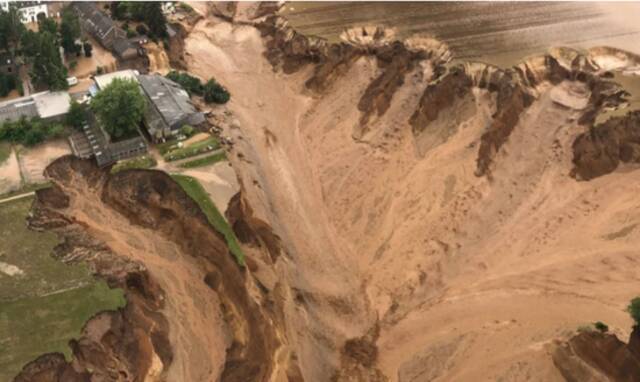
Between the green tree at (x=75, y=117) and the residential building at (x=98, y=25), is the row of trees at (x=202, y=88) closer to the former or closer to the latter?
the residential building at (x=98, y=25)

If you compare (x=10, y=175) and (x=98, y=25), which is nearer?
(x=10, y=175)

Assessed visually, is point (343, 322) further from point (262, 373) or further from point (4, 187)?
point (4, 187)

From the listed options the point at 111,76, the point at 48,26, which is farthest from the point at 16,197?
the point at 48,26

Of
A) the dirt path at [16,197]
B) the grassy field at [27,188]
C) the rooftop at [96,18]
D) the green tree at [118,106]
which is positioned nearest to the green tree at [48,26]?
the rooftop at [96,18]

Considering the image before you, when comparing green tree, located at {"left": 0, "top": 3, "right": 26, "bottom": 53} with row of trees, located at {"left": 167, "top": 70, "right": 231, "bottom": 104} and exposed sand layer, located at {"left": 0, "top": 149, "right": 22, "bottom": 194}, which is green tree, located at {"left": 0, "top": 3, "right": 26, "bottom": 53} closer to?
row of trees, located at {"left": 167, "top": 70, "right": 231, "bottom": 104}

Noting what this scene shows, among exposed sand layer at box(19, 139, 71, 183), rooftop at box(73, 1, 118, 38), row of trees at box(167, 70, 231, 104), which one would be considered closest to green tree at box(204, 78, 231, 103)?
row of trees at box(167, 70, 231, 104)

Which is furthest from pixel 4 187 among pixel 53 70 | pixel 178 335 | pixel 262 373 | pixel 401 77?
pixel 401 77

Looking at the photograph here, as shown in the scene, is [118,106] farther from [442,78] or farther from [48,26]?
[442,78]
